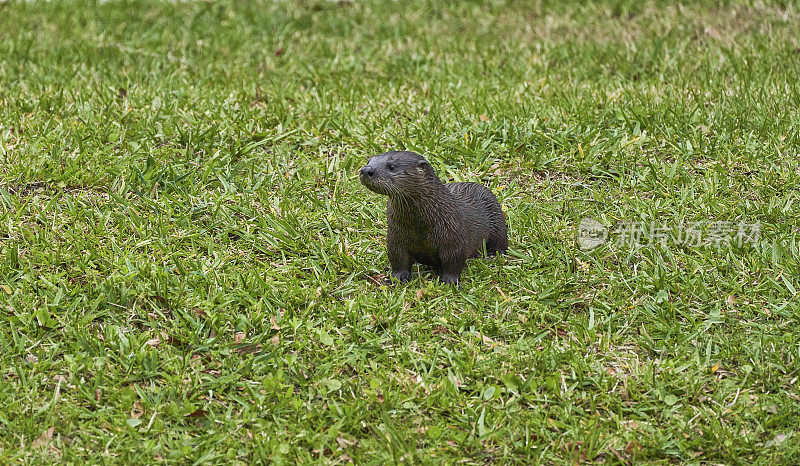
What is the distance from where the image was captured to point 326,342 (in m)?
3.96

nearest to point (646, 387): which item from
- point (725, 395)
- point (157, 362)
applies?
point (725, 395)

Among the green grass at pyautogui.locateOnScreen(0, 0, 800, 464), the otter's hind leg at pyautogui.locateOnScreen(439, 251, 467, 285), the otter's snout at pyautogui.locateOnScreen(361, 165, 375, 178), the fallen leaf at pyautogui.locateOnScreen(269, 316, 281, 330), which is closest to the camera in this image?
Result: the green grass at pyautogui.locateOnScreen(0, 0, 800, 464)

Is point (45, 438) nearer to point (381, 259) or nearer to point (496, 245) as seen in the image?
point (381, 259)

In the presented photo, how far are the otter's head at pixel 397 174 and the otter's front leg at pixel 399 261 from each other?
0.35 m

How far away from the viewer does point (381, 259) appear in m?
4.67

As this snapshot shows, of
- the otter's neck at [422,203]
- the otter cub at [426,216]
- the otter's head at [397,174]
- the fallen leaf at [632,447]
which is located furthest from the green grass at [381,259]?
the otter's head at [397,174]

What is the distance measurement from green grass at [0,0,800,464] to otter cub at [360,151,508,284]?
0.47 feet

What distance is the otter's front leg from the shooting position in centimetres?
432

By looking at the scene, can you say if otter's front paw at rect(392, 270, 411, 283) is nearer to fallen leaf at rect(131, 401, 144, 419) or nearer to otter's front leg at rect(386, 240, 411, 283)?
otter's front leg at rect(386, 240, 411, 283)

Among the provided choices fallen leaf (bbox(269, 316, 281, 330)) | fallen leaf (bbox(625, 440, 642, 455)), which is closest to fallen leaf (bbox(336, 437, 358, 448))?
fallen leaf (bbox(269, 316, 281, 330))

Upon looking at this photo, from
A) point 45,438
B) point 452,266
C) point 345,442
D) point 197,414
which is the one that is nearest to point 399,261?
point 452,266

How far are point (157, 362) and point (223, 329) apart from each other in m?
0.33

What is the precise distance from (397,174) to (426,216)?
0.28m

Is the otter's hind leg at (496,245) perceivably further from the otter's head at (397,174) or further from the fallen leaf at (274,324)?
the fallen leaf at (274,324)
